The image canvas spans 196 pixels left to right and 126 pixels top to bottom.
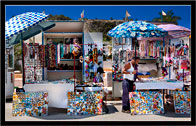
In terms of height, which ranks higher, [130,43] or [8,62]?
[130,43]

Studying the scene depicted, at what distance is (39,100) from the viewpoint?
20.7ft

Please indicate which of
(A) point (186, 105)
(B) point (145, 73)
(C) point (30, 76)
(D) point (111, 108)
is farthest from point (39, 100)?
(B) point (145, 73)

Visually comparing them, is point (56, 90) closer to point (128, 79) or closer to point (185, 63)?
point (128, 79)

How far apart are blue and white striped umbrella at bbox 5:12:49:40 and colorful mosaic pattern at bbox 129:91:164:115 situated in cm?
307

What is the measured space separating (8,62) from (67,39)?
8.33 feet

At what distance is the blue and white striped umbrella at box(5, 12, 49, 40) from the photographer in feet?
19.7

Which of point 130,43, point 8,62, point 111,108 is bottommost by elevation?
point 111,108

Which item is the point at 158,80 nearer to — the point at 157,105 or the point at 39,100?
the point at 157,105

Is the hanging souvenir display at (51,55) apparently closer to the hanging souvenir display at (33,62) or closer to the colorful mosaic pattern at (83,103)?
the hanging souvenir display at (33,62)

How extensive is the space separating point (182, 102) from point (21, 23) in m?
4.60

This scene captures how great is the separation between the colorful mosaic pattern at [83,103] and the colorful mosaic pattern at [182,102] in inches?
78.4

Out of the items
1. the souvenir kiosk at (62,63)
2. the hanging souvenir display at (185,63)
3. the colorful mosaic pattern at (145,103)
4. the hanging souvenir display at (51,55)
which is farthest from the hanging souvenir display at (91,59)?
the hanging souvenir display at (185,63)

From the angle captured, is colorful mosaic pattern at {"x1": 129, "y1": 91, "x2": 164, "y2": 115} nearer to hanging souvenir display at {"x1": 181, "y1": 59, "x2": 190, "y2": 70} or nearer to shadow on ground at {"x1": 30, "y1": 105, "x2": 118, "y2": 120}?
shadow on ground at {"x1": 30, "y1": 105, "x2": 118, "y2": 120}

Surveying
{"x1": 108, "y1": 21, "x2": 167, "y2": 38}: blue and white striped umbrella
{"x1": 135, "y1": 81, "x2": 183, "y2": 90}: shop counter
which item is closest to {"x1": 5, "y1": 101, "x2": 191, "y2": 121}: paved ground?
{"x1": 135, "y1": 81, "x2": 183, "y2": 90}: shop counter
